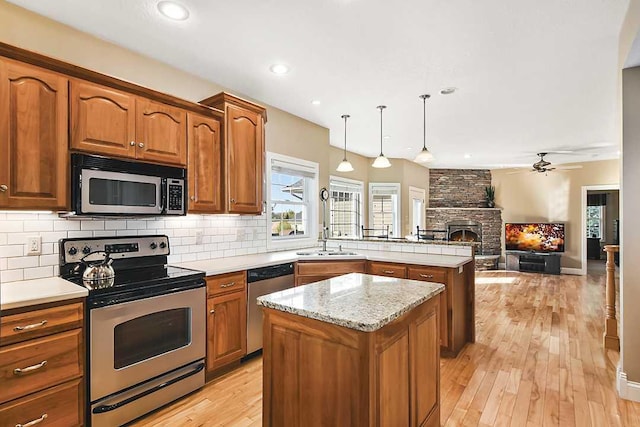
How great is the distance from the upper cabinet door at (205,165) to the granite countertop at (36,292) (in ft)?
3.50

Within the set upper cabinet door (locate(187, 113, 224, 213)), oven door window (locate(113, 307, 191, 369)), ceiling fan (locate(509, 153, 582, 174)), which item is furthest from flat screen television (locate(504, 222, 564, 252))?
oven door window (locate(113, 307, 191, 369))

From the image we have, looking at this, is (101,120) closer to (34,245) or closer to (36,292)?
(34,245)

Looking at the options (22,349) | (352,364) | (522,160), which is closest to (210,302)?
(22,349)

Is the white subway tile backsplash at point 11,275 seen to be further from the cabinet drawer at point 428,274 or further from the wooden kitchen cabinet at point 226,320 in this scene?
the cabinet drawer at point 428,274

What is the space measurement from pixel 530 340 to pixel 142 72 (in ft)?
15.3

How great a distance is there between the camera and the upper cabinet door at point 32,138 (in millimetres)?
1889

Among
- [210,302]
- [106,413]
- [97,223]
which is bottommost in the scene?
[106,413]

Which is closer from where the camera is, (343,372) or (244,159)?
(343,372)

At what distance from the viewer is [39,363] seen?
175 centimetres

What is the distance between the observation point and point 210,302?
264cm

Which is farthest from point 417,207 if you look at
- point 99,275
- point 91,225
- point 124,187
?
point 99,275

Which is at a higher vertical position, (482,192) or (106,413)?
Result: (482,192)

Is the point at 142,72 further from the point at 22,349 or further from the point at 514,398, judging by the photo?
the point at 514,398

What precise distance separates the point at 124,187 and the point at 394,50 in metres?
2.37
